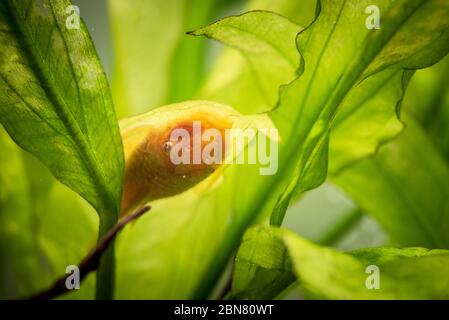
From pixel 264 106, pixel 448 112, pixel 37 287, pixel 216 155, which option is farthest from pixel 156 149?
pixel 448 112

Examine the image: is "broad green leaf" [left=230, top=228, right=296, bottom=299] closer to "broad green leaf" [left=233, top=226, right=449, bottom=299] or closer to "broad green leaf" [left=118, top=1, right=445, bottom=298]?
"broad green leaf" [left=233, top=226, right=449, bottom=299]

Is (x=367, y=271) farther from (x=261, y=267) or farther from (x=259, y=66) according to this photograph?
(x=259, y=66)

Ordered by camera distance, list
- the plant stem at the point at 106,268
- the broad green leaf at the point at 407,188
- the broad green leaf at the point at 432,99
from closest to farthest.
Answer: the plant stem at the point at 106,268 < the broad green leaf at the point at 407,188 < the broad green leaf at the point at 432,99

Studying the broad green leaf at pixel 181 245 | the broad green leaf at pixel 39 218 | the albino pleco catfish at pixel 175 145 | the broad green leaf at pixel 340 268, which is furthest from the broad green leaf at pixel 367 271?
the broad green leaf at pixel 39 218

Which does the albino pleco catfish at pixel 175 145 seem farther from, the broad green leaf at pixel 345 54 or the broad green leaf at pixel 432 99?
the broad green leaf at pixel 432 99

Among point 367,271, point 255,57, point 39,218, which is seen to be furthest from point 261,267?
point 39,218

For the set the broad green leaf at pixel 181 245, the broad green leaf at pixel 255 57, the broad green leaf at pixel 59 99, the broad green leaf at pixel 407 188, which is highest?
the broad green leaf at pixel 255 57
